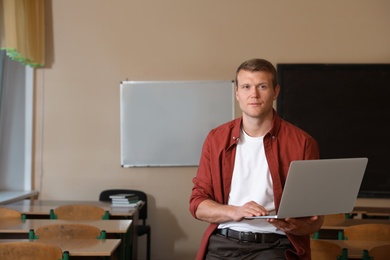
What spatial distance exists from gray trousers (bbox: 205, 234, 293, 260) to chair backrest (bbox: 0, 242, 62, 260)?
0.98 meters

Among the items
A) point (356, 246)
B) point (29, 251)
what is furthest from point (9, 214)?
point (356, 246)

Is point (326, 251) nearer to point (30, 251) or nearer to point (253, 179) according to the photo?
point (253, 179)

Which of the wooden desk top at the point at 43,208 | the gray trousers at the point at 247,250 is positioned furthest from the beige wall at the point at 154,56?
the gray trousers at the point at 247,250

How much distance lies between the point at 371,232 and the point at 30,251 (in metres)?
2.13

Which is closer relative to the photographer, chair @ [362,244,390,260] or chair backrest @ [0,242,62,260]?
chair backrest @ [0,242,62,260]

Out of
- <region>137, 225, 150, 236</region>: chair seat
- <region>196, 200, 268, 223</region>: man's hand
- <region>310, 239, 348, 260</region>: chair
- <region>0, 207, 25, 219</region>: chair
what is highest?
<region>196, 200, 268, 223</region>: man's hand

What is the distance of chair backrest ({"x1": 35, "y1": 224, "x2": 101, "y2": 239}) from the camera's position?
2.80 metres

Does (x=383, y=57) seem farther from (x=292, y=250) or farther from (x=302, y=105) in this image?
(x=292, y=250)

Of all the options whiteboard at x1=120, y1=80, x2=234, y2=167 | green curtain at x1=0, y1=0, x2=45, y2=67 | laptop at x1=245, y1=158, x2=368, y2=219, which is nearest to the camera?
laptop at x1=245, y1=158, x2=368, y2=219

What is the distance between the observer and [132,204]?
422 centimetres

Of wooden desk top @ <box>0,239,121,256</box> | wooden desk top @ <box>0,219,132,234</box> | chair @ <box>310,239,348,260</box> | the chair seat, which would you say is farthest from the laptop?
the chair seat

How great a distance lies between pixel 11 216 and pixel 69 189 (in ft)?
4.85

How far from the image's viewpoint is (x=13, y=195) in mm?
4602

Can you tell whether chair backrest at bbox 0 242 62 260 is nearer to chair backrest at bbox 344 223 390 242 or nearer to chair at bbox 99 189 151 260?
chair backrest at bbox 344 223 390 242
